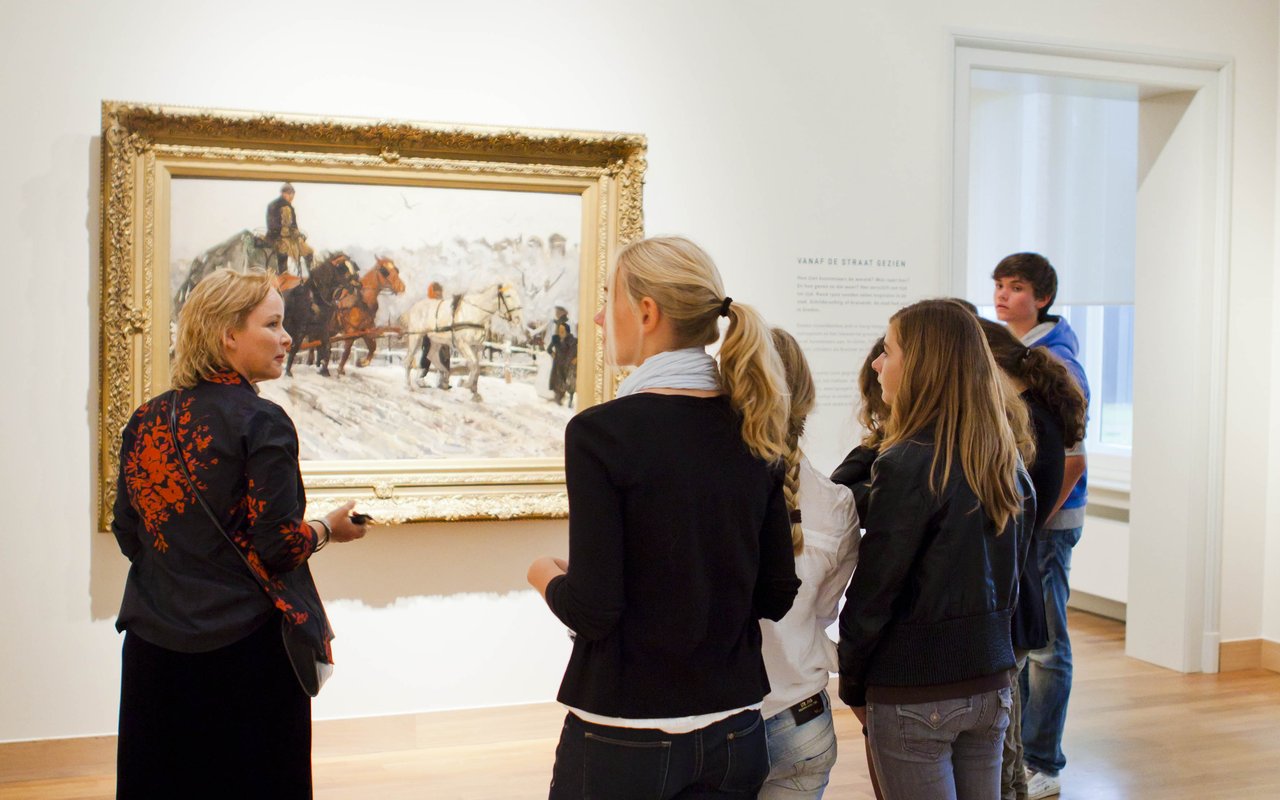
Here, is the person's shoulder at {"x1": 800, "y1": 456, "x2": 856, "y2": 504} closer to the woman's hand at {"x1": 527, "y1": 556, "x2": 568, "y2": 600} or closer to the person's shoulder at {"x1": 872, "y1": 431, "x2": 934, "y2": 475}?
the person's shoulder at {"x1": 872, "y1": 431, "x2": 934, "y2": 475}

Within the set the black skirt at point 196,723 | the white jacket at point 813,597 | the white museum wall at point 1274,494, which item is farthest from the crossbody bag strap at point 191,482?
the white museum wall at point 1274,494

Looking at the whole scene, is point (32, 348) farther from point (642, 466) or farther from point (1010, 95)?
point (1010, 95)

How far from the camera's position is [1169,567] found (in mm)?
6184

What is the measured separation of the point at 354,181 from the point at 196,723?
257 cm

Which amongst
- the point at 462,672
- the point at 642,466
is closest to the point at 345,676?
the point at 462,672

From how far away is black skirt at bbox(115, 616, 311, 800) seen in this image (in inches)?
105

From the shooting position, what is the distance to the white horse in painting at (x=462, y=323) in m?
4.71

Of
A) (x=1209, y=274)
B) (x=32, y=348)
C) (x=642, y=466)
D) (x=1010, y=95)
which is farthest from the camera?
(x=1010, y=95)

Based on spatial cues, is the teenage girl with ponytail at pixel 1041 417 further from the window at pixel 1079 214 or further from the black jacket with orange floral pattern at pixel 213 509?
the window at pixel 1079 214

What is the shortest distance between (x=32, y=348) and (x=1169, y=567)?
5.70 meters

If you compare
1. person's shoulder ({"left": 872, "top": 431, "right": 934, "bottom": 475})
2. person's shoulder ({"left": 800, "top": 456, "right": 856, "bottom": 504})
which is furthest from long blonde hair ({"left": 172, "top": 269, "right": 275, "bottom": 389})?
person's shoulder ({"left": 872, "top": 431, "right": 934, "bottom": 475})

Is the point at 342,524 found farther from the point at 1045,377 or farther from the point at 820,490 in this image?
the point at 1045,377

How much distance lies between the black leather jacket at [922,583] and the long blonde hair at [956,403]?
0.10 feet

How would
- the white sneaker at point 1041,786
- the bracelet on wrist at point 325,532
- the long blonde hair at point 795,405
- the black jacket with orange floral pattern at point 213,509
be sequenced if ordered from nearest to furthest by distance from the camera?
the long blonde hair at point 795,405
the black jacket with orange floral pattern at point 213,509
the bracelet on wrist at point 325,532
the white sneaker at point 1041,786
